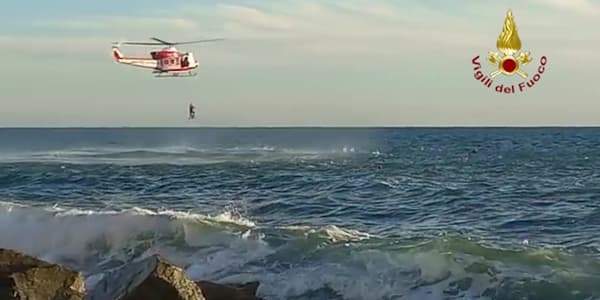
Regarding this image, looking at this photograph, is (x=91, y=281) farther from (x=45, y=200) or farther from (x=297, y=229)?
(x=45, y=200)

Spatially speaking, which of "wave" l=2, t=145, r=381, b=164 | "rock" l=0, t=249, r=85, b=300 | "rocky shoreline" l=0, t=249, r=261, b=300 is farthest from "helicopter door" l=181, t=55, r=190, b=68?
"rock" l=0, t=249, r=85, b=300

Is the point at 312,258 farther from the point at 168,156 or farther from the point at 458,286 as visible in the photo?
the point at 168,156


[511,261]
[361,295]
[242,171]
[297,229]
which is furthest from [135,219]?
[242,171]

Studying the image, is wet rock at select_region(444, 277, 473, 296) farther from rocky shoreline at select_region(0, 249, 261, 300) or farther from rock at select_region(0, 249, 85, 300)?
rock at select_region(0, 249, 85, 300)

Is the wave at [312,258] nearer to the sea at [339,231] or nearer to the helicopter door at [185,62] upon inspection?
the sea at [339,231]

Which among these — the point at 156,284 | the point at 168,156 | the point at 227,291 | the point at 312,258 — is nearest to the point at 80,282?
the point at 156,284

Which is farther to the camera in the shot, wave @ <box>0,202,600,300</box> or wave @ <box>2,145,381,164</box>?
wave @ <box>2,145,381,164</box>
